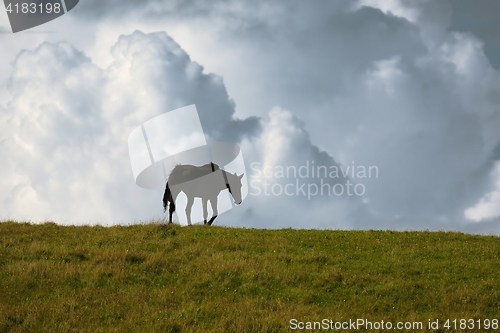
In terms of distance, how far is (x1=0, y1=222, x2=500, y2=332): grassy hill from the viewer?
45.1ft

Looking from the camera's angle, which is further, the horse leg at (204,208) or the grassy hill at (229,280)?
the horse leg at (204,208)

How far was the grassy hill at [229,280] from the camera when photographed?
13.8 meters

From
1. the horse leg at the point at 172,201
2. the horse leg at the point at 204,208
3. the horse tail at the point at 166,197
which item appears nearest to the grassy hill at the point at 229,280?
the horse leg at the point at 204,208

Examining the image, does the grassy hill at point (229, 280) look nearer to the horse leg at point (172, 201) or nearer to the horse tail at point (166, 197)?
the horse leg at point (172, 201)

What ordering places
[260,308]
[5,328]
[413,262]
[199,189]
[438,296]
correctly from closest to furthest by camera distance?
[5,328]
[260,308]
[438,296]
[413,262]
[199,189]

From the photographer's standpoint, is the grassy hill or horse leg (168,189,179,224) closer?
the grassy hill

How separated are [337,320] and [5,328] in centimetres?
848

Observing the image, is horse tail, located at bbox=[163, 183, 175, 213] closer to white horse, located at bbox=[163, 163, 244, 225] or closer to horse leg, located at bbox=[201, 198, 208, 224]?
white horse, located at bbox=[163, 163, 244, 225]

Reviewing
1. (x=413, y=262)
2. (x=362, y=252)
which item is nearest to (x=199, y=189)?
(x=362, y=252)

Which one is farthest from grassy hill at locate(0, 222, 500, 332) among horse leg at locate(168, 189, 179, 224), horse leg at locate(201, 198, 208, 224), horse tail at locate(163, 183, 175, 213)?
horse tail at locate(163, 183, 175, 213)

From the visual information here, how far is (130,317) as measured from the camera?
13688 mm

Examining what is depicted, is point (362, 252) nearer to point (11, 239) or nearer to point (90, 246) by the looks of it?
point (90, 246)

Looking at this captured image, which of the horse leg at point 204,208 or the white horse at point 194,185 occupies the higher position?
the white horse at point 194,185

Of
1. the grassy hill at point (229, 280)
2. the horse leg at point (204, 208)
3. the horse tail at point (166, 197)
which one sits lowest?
the grassy hill at point (229, 280)
